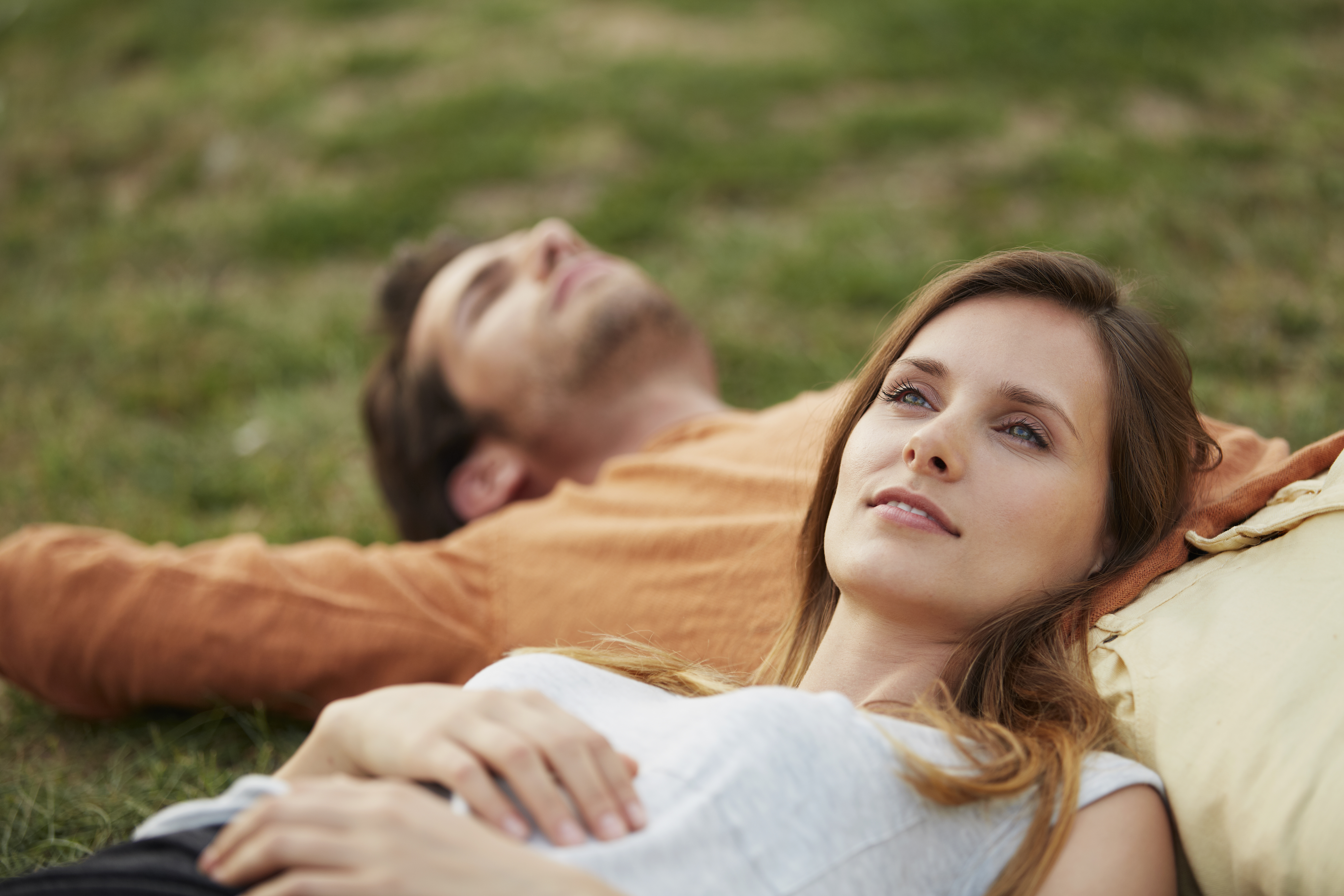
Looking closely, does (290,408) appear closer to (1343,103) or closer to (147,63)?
(147,63)

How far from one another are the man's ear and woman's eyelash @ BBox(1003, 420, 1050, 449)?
2078mm

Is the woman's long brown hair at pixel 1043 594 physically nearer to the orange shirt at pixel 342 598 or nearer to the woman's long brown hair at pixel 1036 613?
the woman's long brown hair at pixel 1036 613

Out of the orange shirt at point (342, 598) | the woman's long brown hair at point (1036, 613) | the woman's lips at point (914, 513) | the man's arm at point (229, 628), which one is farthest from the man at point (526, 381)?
the woman's lips at point (914, 513)

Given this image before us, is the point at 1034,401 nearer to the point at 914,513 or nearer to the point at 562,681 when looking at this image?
the point at 914,513

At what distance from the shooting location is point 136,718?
296 cm

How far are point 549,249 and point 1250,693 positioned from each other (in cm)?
267

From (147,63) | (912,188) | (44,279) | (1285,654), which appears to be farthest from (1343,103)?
(147,63)

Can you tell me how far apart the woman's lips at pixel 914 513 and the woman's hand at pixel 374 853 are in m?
0.81

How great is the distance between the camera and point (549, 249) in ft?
12.3

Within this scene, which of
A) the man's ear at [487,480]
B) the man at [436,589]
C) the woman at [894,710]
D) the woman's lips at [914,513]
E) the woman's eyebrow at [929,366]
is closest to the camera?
the woman at [894,710]

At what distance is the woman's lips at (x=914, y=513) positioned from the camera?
6.13 feet

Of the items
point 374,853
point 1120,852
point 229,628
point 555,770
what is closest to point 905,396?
point 1120,852

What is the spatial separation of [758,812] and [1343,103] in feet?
16.9

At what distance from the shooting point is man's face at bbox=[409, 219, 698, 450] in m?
3.55
